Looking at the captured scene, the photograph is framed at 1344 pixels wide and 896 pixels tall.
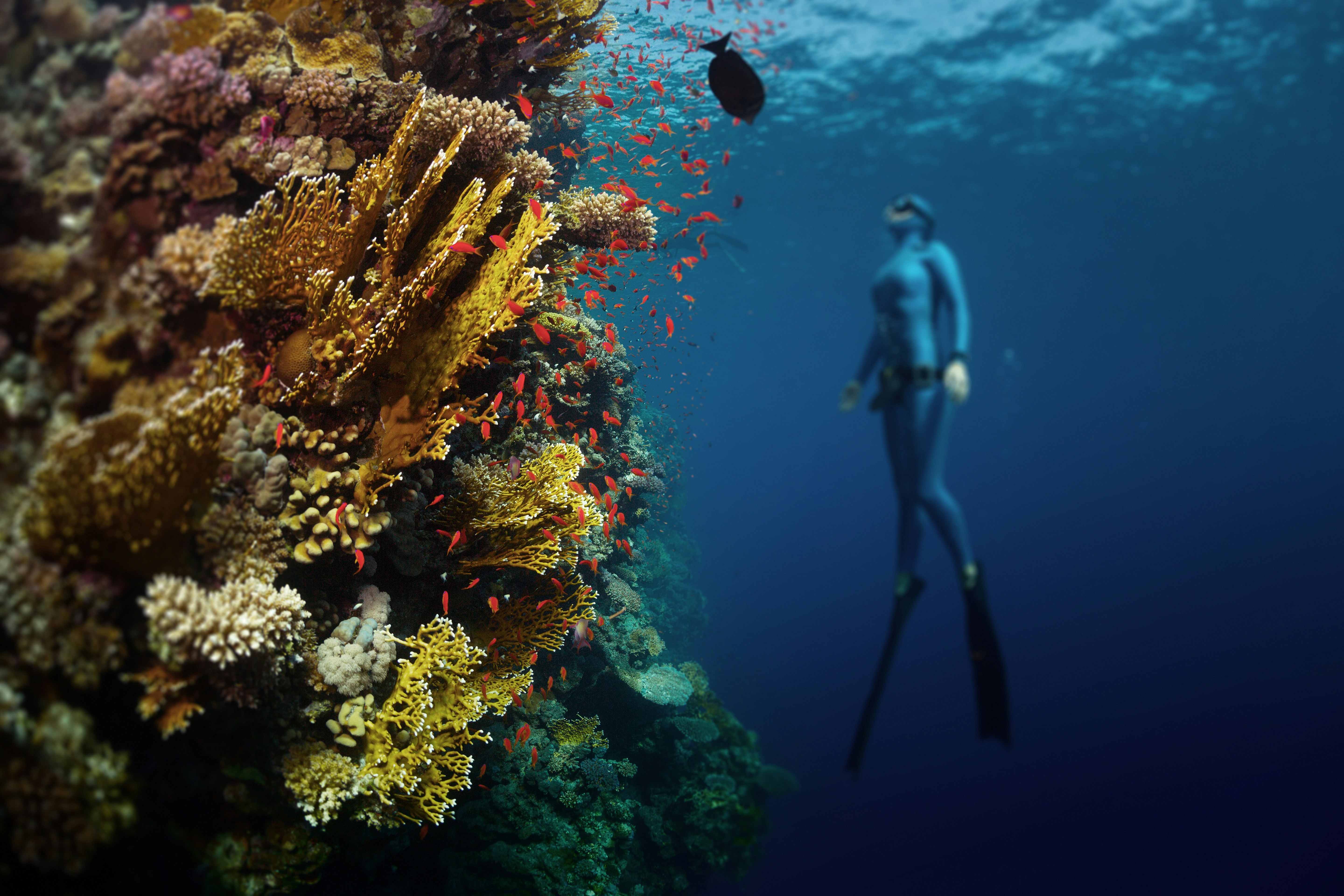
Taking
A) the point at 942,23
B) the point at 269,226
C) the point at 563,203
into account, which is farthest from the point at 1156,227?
the point at 269,226

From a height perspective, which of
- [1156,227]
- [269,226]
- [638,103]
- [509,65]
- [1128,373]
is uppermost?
[1156,227]

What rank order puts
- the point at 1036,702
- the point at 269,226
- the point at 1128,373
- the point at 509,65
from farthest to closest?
the point at 1128,373 → the point at 1036,702 → the point at 509,65 → the point at 269,226

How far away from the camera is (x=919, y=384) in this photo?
76.4 inches

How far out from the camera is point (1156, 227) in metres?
29.8

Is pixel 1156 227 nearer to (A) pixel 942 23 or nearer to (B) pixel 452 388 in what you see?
(A) pixel 942 23

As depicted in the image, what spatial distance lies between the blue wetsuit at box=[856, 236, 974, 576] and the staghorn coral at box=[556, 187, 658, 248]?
10.0 feet

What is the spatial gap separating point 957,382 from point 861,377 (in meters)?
0.32

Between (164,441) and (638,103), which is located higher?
(638,103)

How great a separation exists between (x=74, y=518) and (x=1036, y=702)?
54557 millimetres

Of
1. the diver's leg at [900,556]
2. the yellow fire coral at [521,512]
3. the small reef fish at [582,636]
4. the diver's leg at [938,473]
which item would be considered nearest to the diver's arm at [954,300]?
the diver's leg at [938,473]

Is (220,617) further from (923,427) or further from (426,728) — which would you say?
(923,427)

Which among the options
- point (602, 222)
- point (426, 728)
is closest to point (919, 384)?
point (426, 728)

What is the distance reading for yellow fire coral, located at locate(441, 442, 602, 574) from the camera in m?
3.73

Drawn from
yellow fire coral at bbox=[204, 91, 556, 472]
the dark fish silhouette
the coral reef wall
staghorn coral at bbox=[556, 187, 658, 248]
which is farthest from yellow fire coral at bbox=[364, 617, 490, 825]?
the dark fish silhouette
